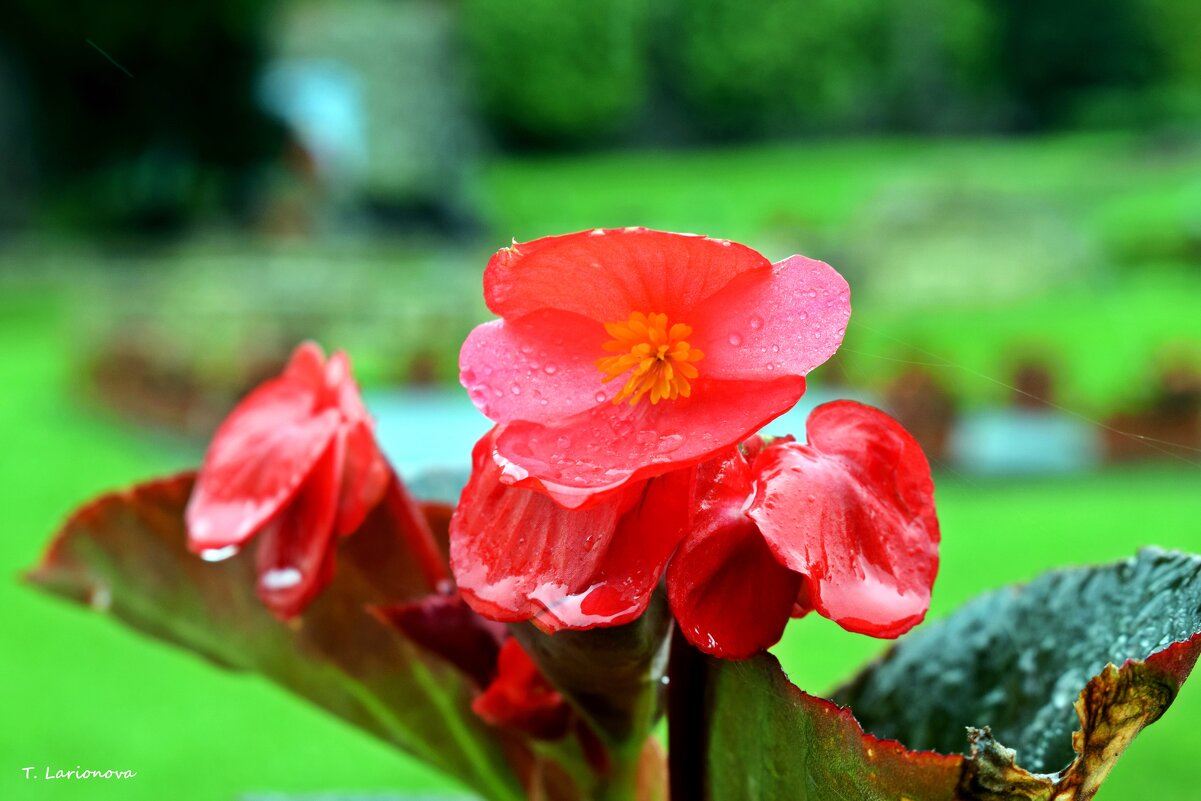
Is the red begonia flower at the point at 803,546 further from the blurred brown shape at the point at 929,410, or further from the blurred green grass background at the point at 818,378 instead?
the blurred brown shape at the point at 929,410

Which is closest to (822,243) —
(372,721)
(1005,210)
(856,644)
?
(1005,210)

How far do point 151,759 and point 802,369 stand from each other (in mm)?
1618

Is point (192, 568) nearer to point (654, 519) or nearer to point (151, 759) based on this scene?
point (654, 519)

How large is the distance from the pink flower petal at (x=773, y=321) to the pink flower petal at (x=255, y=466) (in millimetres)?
118

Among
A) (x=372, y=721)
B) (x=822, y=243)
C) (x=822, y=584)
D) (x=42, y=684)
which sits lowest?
(x=822, y=243)

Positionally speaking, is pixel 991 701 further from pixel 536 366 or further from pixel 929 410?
pixel 929 410

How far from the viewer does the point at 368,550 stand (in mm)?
385

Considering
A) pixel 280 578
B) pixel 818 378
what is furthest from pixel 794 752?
pixel 818 378

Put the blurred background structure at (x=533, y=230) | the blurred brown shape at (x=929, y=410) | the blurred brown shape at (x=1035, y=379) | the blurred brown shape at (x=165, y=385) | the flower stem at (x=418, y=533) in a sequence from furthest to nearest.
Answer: the blurred brown shape at (x=165, y=385)
the blurred brown shape at (x=1035, y=379)
the blurred brown shape at (x=929, y=410)
the blurred background structure at (x=533, y=230)
the flower stem at (x=418, y=533)

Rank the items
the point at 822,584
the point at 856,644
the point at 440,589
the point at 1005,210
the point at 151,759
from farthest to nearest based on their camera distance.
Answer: the point at 1005,210 → the point at 856,644 → the point at 151,759 → the point at 440,589 → the point at 822,584

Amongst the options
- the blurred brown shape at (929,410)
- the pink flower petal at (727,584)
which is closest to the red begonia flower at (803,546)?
the pink flower petal at (727,584)

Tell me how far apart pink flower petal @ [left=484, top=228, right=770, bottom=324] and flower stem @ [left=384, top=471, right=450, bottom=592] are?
0.10m

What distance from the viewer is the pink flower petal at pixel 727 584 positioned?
0.26 meters

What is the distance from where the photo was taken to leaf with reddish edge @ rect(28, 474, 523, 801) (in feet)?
1.34
